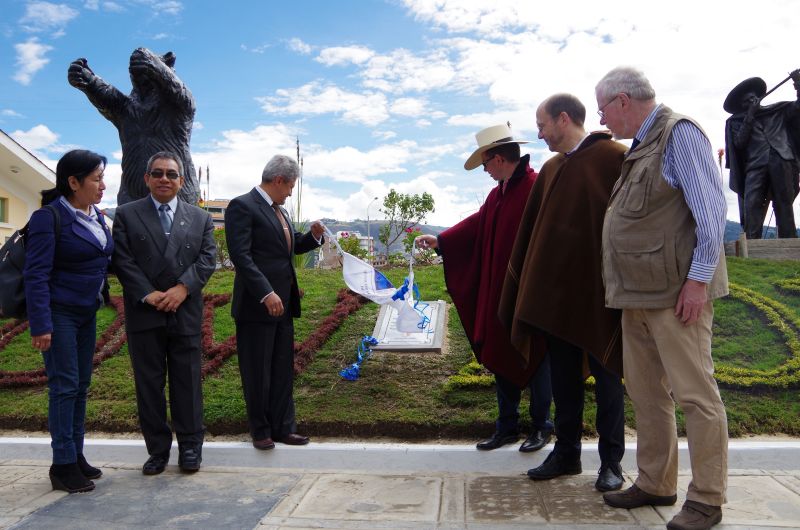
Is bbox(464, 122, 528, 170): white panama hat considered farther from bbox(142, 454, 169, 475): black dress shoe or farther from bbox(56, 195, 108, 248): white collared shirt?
bbox(142, 454, 169, 475): black dress shoe

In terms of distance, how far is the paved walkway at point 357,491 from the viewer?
2986 mm

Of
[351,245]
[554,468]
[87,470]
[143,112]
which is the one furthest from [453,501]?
[351,245]

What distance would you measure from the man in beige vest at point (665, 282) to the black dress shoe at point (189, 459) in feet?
7.92

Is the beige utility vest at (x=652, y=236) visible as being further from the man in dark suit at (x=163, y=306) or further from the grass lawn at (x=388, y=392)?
the man in dark suit at (x=163, y=306)

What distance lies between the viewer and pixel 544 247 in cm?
347

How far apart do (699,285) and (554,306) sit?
831mm

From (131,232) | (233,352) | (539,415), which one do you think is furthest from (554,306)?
(233,352)

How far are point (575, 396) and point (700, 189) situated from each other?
137 centimetres

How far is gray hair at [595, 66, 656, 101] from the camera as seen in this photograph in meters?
3.02

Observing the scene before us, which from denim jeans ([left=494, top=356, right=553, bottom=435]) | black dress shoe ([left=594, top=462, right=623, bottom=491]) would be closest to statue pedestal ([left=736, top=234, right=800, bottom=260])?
denim jeans ([left=494, top=356, right=553, bottom=435])

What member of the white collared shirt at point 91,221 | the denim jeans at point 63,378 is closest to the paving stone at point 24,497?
the denim jeans at point 63,378

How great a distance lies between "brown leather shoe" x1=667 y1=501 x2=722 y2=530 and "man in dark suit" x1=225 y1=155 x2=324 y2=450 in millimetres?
2375

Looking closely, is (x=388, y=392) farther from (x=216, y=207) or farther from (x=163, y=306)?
(x=216, y=207)

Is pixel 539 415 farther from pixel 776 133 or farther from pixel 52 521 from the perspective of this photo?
pixel 776 133
